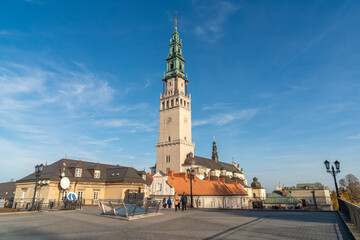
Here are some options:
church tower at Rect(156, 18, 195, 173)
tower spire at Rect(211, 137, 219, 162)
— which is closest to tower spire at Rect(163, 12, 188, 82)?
church tower at Rect(156, 18, 195, 173)

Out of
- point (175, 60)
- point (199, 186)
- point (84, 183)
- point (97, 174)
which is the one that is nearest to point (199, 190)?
point (199, 186)

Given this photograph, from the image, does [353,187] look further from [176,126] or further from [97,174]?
[97,174]

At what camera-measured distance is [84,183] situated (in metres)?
38.5

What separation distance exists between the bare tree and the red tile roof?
31394 mm

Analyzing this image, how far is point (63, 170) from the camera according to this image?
36438mm

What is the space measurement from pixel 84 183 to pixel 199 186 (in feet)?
72.1

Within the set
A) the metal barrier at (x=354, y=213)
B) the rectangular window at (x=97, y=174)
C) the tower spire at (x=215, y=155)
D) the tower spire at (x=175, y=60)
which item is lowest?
the metal barrier at (x=354, y=213)

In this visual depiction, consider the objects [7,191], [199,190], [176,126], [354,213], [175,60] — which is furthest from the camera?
[175,60]

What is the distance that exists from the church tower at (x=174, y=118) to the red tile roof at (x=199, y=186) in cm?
1787

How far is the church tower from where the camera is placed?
72306 millimetres

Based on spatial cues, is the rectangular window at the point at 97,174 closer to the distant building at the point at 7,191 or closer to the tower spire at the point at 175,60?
the distant building at the point at 7,191

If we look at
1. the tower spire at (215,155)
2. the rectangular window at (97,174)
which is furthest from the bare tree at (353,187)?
the rectangular window at (97,174)

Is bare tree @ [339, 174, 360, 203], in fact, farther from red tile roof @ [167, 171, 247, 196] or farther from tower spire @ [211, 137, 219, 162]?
tower spire @ [211, 137, 219, 162]

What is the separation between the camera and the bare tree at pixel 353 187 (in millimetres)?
63797
